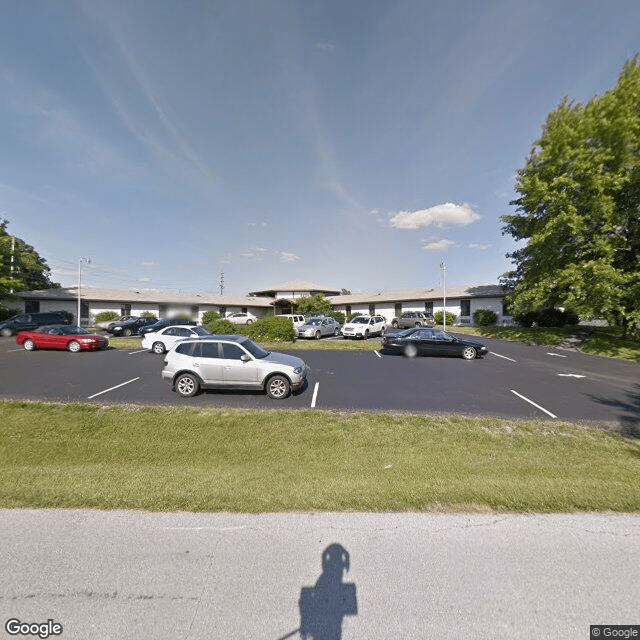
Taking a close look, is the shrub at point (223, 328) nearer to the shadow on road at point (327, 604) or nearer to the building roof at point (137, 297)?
the shadow on road at point (327, 604)

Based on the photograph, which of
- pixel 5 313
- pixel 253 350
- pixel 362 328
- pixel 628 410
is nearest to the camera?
pixel 628 410

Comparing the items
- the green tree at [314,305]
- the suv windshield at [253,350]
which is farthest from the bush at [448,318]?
the suv windshield at [253,350]

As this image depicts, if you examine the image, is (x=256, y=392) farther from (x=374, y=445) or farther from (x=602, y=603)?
(x=602, y=603)

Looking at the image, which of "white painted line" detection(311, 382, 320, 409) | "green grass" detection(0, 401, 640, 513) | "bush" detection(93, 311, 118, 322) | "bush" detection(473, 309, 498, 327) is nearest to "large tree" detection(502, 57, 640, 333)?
"bush" detection(473, 309, 498, 327)

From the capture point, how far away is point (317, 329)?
72.3 ft

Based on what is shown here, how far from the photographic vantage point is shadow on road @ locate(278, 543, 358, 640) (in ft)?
7.40

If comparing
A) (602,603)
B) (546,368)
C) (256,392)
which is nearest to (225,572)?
(602,603)

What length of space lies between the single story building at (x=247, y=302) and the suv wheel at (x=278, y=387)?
105ft

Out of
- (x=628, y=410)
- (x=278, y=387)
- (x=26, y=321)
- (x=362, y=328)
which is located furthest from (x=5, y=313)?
(x=628, y=410)

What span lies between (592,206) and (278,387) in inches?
809

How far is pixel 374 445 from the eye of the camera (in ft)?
18.7

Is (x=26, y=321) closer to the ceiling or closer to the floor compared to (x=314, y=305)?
closer to the floor

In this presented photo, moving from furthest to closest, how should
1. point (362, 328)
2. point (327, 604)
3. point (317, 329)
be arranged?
point (362, 328) < point (317, 329) < point (327, 604)

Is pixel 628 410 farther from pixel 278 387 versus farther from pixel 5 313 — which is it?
pixel 5 313
